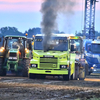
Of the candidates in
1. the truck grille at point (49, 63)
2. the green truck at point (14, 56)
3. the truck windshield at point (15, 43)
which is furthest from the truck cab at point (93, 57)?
the truck grille at point (49, 63)

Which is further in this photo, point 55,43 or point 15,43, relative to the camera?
point 15,43

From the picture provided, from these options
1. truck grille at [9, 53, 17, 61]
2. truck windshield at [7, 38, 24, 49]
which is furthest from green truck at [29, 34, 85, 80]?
truck windshield at [7, 38, 24, 49]

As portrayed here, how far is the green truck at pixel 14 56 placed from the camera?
81.5 ft

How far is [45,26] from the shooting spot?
2394 centimetres

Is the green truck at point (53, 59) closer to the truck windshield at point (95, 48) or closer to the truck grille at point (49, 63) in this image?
the truck grille at point (49, 63)

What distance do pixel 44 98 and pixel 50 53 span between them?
31.2 ft

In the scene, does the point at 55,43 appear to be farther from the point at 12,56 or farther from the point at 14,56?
the point at 12,56

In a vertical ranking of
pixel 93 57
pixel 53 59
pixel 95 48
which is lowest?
pixel 93 57

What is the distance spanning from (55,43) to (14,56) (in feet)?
11.8

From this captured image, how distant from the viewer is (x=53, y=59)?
72.2 ft

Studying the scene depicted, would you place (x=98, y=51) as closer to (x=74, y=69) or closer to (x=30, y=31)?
(x=74, y=69)

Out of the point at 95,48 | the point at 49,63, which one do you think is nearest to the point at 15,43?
the point at 49,63

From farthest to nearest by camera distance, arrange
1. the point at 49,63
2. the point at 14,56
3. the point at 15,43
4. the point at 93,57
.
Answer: the point at 93,57, the point at 15,43, the point at 14,56, the point at 49,63

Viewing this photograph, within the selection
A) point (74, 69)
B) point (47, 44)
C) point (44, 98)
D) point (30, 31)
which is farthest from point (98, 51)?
point (30, 31)
